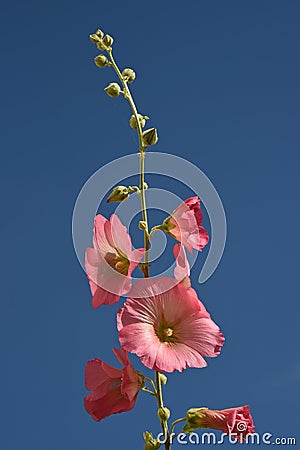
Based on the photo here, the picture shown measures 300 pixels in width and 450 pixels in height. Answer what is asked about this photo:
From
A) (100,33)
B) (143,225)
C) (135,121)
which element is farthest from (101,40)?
(143,225)

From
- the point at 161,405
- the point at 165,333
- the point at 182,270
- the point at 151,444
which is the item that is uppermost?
the point at 182,270

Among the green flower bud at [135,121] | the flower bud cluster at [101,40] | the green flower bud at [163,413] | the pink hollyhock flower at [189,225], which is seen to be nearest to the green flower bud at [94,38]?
the flower bud cluster at [101,40]

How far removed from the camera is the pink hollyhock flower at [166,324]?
203 centimetres

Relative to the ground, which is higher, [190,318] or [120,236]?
[120,236]

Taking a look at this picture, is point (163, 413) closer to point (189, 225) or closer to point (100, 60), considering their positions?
point (189, 225)

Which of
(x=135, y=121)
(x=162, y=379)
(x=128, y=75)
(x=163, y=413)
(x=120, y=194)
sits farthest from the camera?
(x=128, y=75)

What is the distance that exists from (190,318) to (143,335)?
17 centimetres

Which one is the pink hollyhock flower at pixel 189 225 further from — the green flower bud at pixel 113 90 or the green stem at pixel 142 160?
the green flower bud at pixel 113 90

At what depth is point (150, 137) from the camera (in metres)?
2.33

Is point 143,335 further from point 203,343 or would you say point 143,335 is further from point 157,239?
point 157,239

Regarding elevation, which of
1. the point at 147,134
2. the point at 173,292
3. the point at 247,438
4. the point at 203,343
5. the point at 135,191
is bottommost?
the point at 247,438

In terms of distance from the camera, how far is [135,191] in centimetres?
230

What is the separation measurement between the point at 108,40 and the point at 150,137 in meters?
0.57

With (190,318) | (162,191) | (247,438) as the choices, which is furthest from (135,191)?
(247,438)
